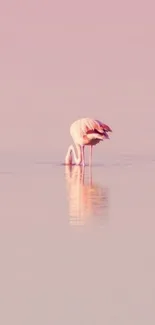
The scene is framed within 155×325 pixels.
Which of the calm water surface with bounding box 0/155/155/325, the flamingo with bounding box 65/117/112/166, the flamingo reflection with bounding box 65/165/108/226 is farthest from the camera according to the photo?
the flamingo with bounding box 65/117/112/166

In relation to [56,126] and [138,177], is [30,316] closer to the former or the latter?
[138,177]

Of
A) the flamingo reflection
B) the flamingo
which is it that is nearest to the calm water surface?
the flamingo reflection

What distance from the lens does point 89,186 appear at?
46.3 feet

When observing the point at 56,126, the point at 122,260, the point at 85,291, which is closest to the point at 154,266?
the point at 122,260

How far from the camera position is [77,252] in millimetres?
→ 8570

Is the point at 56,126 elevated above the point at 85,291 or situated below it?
above

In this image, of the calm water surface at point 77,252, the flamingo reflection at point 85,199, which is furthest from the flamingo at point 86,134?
the calm water surface at point 77,252

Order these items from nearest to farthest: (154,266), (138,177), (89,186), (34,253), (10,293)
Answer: (10,293), (154,266), (34,253), (89,186), (138,177)

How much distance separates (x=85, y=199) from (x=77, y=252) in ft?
12.4

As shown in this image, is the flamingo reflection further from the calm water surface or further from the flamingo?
the flamingo

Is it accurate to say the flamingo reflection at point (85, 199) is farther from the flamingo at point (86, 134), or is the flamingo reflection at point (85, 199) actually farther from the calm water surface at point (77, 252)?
the flamingo at point (86, 134)

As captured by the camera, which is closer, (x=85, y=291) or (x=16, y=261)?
(x=85, y=291)

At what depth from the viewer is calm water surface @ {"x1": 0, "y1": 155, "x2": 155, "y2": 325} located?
686 cm

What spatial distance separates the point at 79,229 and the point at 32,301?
2767 mm
